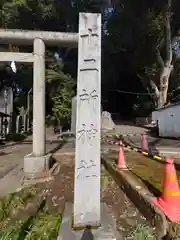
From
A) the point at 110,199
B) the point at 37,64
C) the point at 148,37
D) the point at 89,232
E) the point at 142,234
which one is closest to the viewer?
the point at 89,232

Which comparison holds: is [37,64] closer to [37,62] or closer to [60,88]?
[37,62]

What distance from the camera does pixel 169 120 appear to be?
18328 mm

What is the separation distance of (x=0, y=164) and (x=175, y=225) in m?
6.74

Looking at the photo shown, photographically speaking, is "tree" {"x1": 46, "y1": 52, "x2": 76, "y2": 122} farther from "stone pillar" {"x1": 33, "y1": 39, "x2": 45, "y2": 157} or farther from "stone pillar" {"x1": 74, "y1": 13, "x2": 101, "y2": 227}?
"stone pillar" {"x1": 74, "y1": 13, "x2": 101, "y2": 227}

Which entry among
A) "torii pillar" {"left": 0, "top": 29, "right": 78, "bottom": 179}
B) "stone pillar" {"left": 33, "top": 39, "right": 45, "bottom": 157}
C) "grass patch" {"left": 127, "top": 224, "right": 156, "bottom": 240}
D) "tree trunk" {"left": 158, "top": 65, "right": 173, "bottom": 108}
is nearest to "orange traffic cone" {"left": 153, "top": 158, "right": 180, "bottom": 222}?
"grass patch" {"left": 127, "top": 224, "right": 156, "bottom": 240}

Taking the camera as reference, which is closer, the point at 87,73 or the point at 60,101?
the point at 87,73

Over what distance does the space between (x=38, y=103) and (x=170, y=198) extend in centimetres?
404

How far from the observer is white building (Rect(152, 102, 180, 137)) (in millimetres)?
17297

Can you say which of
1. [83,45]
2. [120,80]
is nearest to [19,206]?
[83,45]

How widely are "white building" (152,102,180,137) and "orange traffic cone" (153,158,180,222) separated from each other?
14604 mm

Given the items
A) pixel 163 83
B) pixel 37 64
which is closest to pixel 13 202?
pixel 37 64

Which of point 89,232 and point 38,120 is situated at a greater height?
point 38,120

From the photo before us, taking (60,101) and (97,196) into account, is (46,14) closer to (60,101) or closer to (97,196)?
(60,101)

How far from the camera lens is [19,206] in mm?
4102
